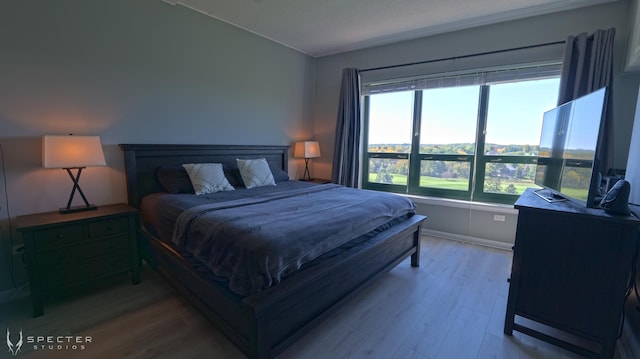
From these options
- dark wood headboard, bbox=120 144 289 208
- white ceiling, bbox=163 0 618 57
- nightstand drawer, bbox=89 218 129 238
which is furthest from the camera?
white ceiling, bbox=163 0 618 57

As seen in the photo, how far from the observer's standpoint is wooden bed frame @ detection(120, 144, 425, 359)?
1.47m

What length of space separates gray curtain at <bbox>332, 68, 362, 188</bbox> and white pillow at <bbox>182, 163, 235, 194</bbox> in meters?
1.92

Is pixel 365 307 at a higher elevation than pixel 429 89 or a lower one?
lower

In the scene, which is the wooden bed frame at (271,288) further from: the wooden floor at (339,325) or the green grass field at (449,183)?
the green grass field at (449,183)

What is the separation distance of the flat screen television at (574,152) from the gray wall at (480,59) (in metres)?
1.04

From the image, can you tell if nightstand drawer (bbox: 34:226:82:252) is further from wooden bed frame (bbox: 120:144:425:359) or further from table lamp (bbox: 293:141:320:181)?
table lamp (bbox: 293:141:320:181)

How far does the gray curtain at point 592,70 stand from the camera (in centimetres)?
263

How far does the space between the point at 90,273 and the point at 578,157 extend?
3.64 meters

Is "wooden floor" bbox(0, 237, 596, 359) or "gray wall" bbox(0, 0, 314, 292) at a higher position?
"gray wall" bbox(0, 0, 314, 292)

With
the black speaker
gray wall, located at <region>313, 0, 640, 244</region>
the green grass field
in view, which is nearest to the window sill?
gray wall, located at <region>313, 0, 640, 244</region>

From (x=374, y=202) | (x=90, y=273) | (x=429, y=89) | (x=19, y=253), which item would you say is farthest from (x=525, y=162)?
(x=19, y=253)

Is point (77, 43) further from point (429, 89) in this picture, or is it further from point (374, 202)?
point (429, 89)

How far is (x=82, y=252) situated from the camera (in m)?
2.19

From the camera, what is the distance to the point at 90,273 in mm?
2232
